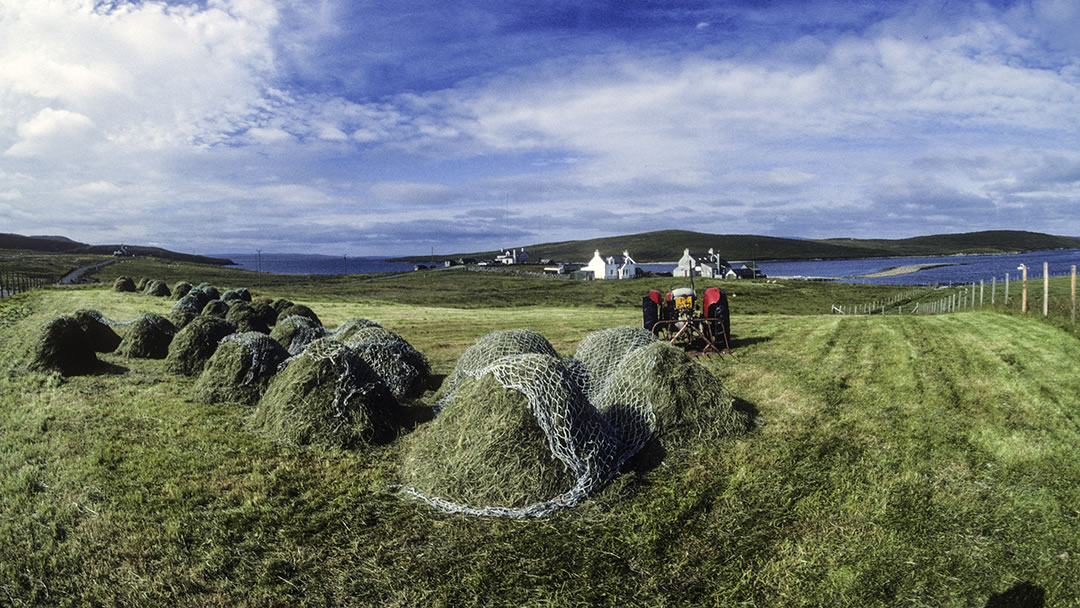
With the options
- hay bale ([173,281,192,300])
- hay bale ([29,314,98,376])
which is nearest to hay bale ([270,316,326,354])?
hay bale ([29,314,98,376])

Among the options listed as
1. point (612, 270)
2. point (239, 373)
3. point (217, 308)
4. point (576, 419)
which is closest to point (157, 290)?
point (217, 308)

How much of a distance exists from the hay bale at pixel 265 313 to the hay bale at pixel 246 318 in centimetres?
19

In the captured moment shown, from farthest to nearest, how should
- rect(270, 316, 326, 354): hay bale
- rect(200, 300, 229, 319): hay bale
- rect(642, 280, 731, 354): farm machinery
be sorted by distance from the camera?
rect(200, 300, 229, 319): hay bale → rect(642, 280, 731, 354): farm machinery → rect(270, 316, 326, 354): hay bale

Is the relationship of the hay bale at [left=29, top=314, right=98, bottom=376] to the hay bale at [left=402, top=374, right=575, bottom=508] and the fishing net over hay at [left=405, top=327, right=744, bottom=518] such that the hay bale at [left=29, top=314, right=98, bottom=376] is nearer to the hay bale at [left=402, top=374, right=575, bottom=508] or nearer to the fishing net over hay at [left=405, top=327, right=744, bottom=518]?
the fishing net over hay at [left=405, top=327, right=744, bottom=518]

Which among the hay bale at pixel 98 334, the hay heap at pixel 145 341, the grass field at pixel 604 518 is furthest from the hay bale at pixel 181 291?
the grass field at pixel 604 518

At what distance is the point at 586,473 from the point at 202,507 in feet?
15.9

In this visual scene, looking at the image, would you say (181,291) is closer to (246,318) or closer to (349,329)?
(246,318)

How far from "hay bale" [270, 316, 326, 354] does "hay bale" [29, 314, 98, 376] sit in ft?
15.6

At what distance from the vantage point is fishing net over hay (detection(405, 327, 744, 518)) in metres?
7.02

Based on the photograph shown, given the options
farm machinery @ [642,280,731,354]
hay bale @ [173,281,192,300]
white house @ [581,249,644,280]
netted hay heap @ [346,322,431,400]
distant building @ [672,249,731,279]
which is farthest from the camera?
white house @ [581,249,644,280]

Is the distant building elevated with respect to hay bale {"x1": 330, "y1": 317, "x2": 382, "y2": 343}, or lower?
elevated

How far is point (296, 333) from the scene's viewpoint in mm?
16406

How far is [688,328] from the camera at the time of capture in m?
17.7

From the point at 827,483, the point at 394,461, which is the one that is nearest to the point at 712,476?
the point at 827,483
